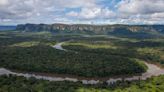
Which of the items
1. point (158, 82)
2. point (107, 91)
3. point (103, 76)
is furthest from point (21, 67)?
point (158, 82)

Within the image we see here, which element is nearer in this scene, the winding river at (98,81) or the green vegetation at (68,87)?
the green vegetation at (68,87)

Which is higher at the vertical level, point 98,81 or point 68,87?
point 68,87

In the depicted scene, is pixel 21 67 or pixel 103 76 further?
pixel 21 67

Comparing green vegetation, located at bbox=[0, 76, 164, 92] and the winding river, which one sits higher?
green vegetation, located at bbox=[0, 76, 164, 92]

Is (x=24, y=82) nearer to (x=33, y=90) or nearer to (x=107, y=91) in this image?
(x=33, y=90)

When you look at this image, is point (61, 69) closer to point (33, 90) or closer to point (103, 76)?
point (103, 76)

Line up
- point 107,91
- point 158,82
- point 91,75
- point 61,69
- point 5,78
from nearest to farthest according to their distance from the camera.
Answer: point 107,91
point 158,82
point 5,78
point 91,75
point 61,69

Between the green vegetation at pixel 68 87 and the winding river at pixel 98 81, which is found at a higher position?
the green vegetation at pixel 68 87

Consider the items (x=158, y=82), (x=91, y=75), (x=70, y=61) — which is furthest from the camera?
(x=70, y=61)

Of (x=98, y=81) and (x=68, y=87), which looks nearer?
(x=68, y=87)

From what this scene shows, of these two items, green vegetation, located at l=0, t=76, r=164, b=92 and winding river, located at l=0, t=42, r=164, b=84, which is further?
winding river, located at l=0, t=42, r=164, b=84
